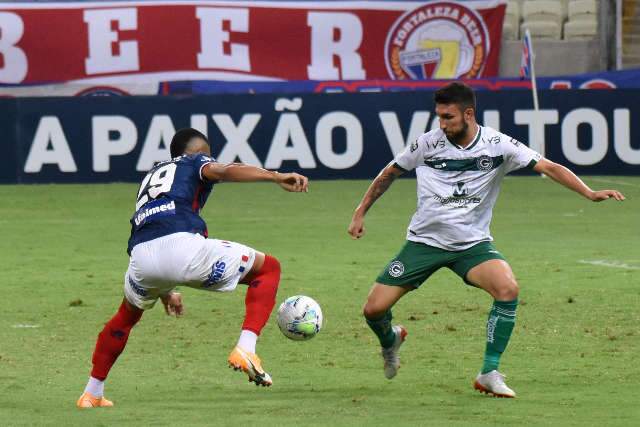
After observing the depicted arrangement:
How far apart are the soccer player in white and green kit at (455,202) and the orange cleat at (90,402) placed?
181 centimetres

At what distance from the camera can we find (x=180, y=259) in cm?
820

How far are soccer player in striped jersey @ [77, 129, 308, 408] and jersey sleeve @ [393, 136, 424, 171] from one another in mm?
1356

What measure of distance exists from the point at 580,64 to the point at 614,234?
1460 cm

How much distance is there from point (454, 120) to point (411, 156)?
46 centimetres

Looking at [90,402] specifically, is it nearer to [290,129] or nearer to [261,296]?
[261,296]

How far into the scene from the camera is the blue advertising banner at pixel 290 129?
87.0ft

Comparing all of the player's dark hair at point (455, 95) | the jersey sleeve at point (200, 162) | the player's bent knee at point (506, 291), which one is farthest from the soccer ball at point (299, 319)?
the player's dark hair at point (455, 95)

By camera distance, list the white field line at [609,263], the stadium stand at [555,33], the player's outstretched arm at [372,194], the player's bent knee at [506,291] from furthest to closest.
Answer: the stadium stand at [555,33] → the white field line at [609,263] → the player's outstretched arm at [372,194] → the player's bent knee at [506,291]

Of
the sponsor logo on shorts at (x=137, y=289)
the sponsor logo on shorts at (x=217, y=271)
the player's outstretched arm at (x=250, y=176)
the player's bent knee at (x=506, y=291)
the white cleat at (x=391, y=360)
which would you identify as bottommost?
the white cleat at (x=391, y=360)

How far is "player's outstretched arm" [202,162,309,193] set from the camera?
779 cm

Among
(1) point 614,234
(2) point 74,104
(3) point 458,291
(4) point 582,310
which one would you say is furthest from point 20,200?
(4) point 582,310

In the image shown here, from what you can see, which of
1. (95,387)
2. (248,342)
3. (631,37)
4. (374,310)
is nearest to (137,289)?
(95,387)

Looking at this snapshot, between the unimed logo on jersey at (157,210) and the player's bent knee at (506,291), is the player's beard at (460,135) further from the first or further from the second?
the unimed logo on jersey at (157,210)

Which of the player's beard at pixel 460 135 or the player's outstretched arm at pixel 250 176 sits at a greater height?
the player's beard at pixel 460 135
